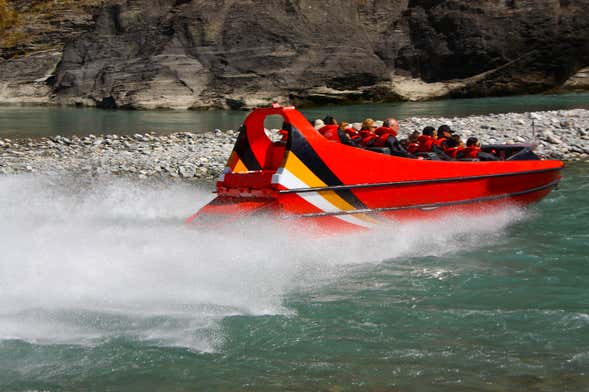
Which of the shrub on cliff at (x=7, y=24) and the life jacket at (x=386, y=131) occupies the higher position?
the shrub on cliff at (x=7, y=24)

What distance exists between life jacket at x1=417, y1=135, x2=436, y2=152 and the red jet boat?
3.08 ft

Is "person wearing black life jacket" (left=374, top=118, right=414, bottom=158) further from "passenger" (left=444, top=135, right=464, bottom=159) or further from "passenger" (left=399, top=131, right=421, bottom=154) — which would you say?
"passenger" (left=444, top=135, right=464, bottom=159)

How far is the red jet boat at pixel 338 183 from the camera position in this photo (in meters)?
9.57

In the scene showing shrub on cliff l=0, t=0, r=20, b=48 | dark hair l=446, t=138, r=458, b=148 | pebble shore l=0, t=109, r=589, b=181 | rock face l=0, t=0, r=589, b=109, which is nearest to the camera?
dark hair l=446, t=138, r=458, b=148

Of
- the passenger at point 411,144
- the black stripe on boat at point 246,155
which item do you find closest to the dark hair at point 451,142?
the passenger at point 411,144

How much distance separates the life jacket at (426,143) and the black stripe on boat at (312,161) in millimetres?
2317

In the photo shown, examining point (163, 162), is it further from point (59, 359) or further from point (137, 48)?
point (137, 48)

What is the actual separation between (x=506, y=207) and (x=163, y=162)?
9108 millimetres

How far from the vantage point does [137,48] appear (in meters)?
57.2

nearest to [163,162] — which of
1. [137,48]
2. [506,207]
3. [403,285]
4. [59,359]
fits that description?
[506,207]

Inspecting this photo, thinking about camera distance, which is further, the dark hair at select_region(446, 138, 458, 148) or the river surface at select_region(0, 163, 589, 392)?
the dark hair at select_region(446, 138, 458, 148)

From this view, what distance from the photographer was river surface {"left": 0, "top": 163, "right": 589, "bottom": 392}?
5.99m

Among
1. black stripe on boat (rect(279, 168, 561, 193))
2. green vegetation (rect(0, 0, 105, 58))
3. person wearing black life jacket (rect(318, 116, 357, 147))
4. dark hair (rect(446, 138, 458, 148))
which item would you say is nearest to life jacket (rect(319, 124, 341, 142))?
person wearing black life jacket (rect(318, 116, 357, 147))

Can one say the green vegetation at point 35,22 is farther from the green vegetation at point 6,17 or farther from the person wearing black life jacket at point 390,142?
the person wearing black life jacket at point 390,142
